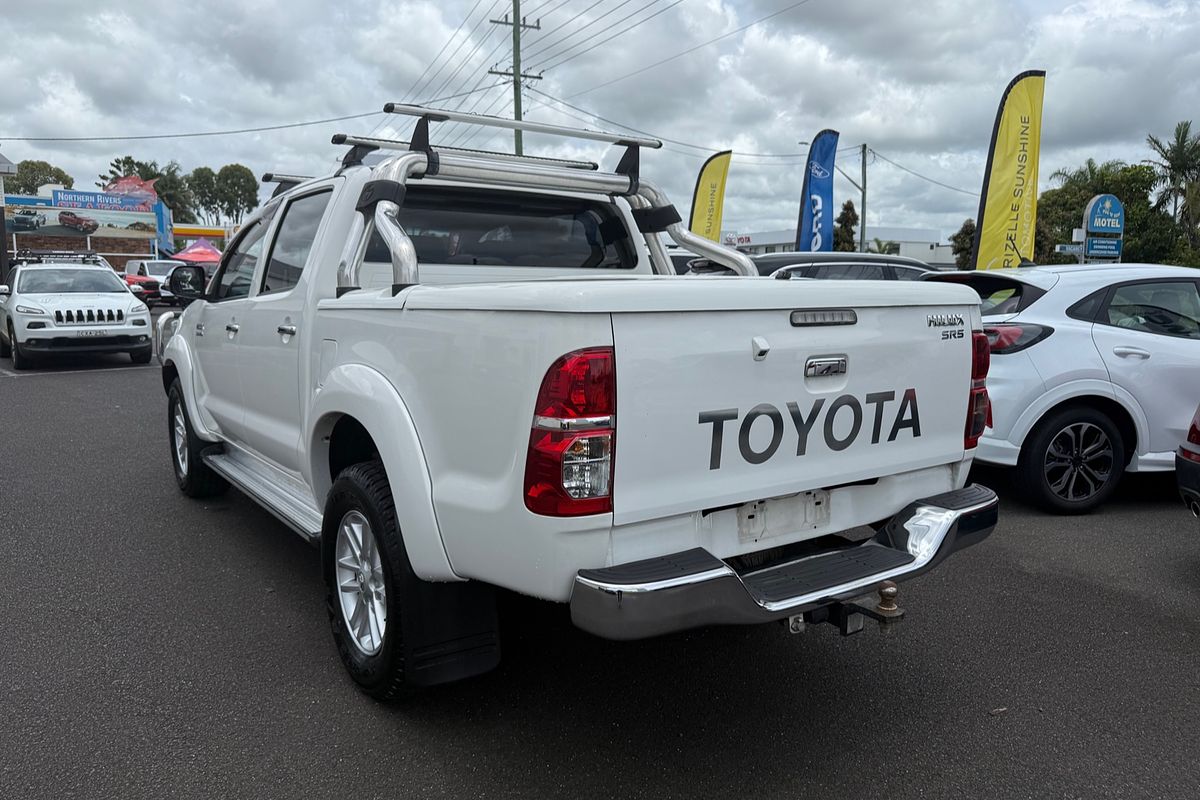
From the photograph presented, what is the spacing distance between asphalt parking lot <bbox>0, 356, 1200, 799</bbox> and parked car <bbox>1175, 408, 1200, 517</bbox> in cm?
43

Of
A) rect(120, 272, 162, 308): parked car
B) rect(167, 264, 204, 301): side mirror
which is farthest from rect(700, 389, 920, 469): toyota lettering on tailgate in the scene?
rect(120, 272, 162, 308): parked car

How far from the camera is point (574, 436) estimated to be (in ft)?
7.71

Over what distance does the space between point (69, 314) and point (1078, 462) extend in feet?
44.6

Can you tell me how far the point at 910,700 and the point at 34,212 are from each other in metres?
52.2

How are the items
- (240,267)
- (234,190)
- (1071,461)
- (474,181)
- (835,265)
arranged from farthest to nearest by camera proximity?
1. (234,190)
2. (835,265)
3. (1071,461)
4. (240,267)
5. (474,181)

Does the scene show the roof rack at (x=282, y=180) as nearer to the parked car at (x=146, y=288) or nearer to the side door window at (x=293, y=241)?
the side door window at (x=293, y=241)

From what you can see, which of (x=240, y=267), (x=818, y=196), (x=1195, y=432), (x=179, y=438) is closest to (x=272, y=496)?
(x=240, y=267)

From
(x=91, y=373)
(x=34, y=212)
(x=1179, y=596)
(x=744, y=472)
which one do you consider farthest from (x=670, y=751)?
(x=34, y=212)

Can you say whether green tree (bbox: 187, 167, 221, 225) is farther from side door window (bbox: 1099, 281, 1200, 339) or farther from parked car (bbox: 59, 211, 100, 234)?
side door window (bbox: 1099, 281, 1200, 339)

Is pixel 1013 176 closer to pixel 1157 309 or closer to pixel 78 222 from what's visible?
pixel 1157 309

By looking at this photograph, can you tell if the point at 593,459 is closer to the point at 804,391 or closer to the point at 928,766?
the point at 804,391

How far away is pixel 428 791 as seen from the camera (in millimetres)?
2709

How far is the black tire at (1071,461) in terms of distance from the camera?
18.2 feet

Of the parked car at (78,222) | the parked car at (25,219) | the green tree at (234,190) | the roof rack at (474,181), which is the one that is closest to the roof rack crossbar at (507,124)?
the roof rack at (474,181)
